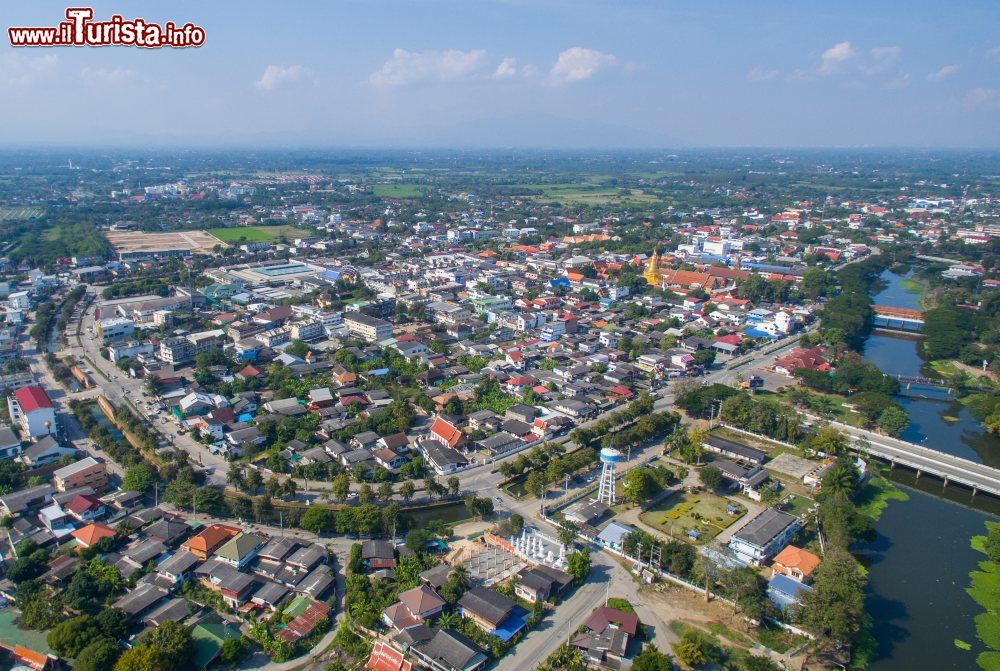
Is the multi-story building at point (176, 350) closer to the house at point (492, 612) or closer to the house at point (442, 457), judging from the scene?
the house at point (442, 457)

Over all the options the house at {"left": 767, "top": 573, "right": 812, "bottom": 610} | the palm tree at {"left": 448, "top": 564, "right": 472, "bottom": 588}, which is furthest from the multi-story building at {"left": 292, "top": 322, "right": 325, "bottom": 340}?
the house at {"left": 767, "top": 573, "right": 812, "bottom": 610}

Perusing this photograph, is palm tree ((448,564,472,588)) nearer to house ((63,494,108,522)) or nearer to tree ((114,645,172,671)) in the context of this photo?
tree ((114,645,172,671))

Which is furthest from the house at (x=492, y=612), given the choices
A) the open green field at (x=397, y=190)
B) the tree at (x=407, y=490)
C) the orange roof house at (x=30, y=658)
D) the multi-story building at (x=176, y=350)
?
the open green field at (x=397, y=190)

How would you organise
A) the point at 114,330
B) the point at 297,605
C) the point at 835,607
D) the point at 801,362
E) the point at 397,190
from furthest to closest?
the point at 397,190
the point at 114,330
the point at 801,362
the point at 297,605
the point at 835,607

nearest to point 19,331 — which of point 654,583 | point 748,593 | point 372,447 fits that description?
point 372,447

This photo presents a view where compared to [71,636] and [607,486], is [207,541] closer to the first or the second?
[71,636]

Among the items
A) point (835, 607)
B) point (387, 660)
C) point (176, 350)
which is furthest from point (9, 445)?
point (835, 607)
